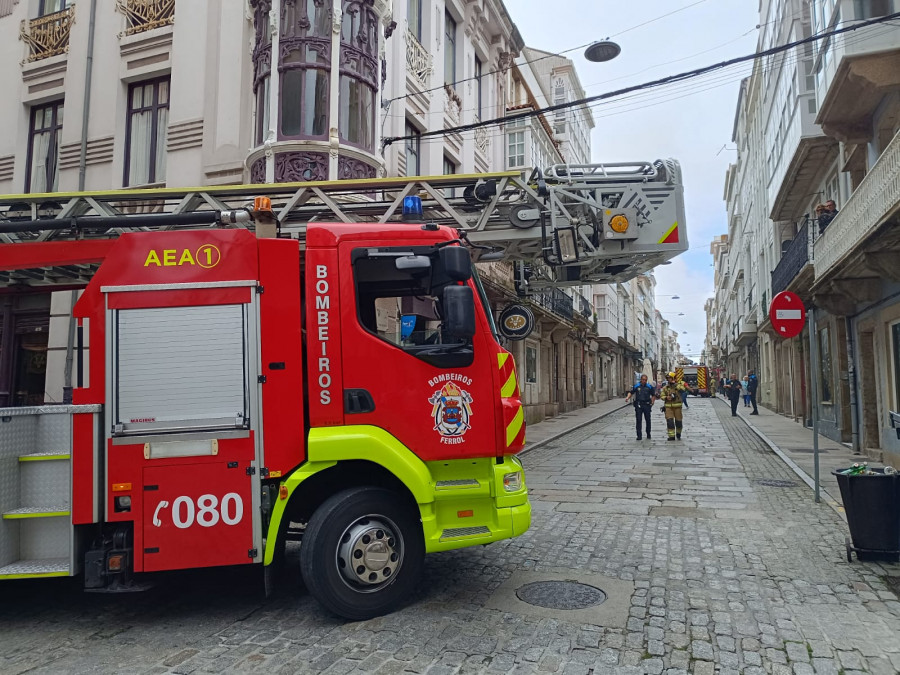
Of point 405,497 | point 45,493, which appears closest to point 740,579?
point 405,497

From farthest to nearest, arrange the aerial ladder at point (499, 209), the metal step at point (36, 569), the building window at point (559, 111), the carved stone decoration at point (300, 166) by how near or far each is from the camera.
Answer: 1. the building window at point (559, 111)
2. the carved stone decoration at point (300, 166)
3. the aerial ladder at point (499, 209)
4. the metal step at point (36, 569)

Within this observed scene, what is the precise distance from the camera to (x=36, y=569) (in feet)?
14.6

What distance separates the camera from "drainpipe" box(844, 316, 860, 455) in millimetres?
15119

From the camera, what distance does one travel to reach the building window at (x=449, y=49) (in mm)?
18719

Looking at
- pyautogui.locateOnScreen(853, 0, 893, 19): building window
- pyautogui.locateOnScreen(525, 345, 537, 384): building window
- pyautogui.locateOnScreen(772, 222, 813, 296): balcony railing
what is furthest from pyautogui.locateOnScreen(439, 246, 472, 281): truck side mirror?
pyautogui.locateOnScreen(525, 345, 537, 384): building window

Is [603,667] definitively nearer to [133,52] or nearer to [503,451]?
[503,451]

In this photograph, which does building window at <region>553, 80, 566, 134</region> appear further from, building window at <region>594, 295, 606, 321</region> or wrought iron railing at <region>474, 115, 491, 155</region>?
wrought iron railing at <region>474, 115, 491, 155</region>

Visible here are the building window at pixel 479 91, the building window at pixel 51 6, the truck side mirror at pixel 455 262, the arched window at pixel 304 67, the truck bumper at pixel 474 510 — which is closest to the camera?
the truck side mirror at pixel 455 262

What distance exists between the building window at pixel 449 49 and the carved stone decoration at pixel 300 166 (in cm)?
813

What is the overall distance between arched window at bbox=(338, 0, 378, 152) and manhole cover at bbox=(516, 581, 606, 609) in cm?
934

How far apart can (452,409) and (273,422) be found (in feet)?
4.31

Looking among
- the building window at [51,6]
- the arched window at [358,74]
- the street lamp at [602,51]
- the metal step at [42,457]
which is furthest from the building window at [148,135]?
the metal step at [42,457]

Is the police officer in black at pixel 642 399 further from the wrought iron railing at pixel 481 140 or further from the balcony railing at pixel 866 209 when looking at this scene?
the wrought iron railing at pixel 481 140

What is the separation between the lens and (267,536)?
4.63 meters
